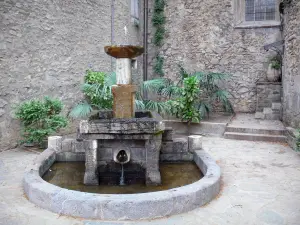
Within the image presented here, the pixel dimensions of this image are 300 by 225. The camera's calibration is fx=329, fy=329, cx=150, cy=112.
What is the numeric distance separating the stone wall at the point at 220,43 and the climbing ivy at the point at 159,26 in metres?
0.18

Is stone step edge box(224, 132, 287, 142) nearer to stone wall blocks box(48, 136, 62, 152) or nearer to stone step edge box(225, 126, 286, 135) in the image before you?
stone step edge box(225, 126, 286, 135)

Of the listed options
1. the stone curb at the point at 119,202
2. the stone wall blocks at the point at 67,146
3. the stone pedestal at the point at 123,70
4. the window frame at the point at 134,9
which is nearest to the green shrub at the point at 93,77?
the stone wall blocks at the point at 67,146

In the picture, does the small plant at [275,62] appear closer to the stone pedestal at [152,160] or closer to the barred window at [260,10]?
the barred window at [260,10]

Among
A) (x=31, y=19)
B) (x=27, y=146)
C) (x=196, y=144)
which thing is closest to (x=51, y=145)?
(x=27, y=146)

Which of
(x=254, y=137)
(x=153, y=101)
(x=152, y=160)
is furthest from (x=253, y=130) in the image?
(x=152, y=160)

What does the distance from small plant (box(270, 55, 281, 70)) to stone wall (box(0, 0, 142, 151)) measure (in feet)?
15.3

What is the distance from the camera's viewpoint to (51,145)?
5.36 m

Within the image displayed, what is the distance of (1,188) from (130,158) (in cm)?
164

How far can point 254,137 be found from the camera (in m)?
7.12

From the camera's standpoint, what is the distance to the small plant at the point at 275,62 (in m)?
9.35

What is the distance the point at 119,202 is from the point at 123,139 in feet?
3.81

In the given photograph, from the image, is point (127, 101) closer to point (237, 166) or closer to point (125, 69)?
point (125, 69)

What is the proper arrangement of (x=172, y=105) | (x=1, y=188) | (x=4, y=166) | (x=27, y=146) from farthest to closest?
(x=172, y=105) < (x=27, y=146) < (x=4, y=166) < (x=1, y=188)

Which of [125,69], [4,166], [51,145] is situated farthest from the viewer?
[51,145]
